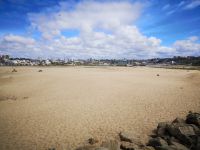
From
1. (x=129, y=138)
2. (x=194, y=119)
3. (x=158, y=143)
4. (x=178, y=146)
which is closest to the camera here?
(x=178, y=146)

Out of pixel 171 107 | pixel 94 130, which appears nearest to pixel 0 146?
pixel 94 130

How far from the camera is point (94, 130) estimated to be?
11195mm

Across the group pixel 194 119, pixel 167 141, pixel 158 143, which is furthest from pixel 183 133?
pixel 194 119

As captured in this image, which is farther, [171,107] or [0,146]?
[171,107]

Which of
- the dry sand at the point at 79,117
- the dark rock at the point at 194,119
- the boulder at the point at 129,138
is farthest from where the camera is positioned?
the dry sand at the point at 79,117

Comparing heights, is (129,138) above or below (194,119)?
below

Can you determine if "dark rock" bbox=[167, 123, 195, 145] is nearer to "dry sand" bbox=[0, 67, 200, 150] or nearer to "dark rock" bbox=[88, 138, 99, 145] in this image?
"dry sand" bbox=[0, 67, 200, 150]

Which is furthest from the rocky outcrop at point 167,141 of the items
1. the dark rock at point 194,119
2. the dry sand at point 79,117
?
the dry sand at point 79,117

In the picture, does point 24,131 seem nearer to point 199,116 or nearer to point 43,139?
point 43,139

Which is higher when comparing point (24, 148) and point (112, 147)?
point (112, 147)

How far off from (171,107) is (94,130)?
7.38m

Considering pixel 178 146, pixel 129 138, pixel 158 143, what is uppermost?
pixel 178 146

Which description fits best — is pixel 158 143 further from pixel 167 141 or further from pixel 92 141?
pixel 92 141

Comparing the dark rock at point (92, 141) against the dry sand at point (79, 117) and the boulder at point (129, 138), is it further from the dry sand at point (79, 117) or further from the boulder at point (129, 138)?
the boulder at point (129, 138)
